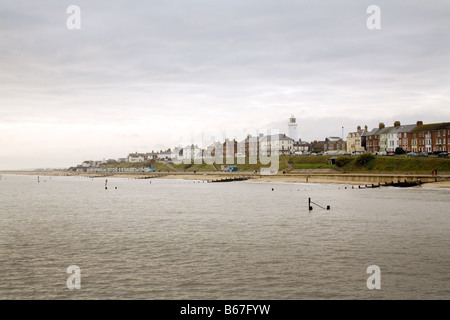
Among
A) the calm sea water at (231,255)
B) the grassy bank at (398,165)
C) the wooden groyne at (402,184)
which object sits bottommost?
the calm sea water at (231,255)

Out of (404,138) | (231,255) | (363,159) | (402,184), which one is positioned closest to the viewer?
(231,255)

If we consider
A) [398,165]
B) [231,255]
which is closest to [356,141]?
[398,165]

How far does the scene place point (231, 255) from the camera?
26672 mm

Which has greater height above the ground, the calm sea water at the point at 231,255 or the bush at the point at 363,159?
the bush at the point at 363,159

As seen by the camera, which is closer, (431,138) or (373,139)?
(431,138)

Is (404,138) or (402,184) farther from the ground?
(404,138)

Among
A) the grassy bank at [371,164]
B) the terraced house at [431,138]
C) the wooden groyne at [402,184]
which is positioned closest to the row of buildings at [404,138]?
the terraced house at [431,138]

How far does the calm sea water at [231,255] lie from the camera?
19.9m

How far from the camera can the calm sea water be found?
19.9 meters

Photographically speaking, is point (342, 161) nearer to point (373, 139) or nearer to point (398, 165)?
point (398, 165)

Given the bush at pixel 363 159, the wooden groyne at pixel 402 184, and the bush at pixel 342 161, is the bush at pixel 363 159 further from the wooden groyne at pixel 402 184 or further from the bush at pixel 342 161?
the wooden groyne at pixel 402 184

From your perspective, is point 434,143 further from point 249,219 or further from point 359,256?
point 359,256

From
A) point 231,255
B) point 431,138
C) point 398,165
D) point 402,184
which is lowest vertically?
point 231,255

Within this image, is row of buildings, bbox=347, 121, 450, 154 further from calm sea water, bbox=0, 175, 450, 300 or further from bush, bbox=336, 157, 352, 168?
calm sea water, bbox=0, 175, 450, 300
